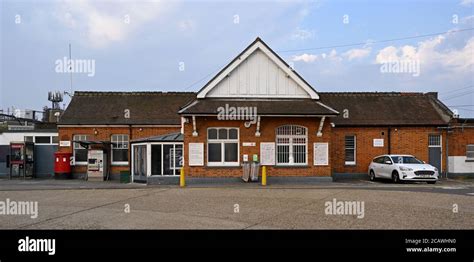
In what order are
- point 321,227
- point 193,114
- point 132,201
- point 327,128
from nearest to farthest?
point 321,227
point 132,201
point 193,114
point 327,128

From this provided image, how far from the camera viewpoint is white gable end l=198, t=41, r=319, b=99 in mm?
24406

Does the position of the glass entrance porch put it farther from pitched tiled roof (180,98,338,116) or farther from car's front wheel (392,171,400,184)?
car's front wheel (392,171,400,184)

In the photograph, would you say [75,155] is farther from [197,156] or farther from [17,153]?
Result: [197,156]

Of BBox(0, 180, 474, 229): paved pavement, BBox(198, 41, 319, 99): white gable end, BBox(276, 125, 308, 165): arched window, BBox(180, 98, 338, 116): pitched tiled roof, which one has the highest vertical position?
BBox(198, 41, 319, 99): white gable end

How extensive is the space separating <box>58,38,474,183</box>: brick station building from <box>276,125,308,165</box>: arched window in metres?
0.05

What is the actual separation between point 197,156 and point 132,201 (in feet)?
24.7

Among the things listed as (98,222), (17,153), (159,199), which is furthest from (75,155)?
(98,222)

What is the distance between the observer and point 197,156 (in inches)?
921

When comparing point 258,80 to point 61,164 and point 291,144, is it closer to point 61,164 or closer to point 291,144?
point 291,144

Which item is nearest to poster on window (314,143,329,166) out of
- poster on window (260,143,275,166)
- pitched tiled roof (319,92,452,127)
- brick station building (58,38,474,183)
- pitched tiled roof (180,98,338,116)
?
brick station building (58,38,474,183)

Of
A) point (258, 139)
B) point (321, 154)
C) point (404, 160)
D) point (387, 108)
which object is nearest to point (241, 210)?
point (258, 139)

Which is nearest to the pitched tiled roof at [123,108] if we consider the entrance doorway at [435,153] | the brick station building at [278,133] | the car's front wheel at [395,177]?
the brick station building at [278,133]

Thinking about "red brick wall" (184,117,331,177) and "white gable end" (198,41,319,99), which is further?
"white gable end" (198,41,319,99)

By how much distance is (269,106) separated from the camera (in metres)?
23.8
